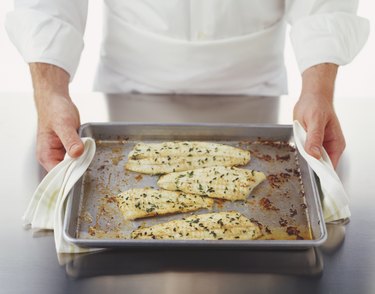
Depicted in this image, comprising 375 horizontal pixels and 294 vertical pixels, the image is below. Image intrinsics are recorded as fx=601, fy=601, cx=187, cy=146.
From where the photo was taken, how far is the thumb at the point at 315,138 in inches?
56.7

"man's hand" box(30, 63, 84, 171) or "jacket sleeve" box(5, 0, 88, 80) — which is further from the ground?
"jacket sleeve" box(5, 0, 88, 80)

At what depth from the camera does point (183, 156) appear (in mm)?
1546

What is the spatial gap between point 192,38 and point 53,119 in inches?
20.5

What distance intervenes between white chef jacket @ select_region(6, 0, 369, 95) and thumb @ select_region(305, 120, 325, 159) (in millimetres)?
253

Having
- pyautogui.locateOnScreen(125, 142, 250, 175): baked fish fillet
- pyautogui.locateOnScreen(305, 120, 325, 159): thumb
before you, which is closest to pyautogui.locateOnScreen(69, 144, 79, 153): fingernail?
pyautogui.locateOnScreen(125, 142, 250, 175): baked fish fillet

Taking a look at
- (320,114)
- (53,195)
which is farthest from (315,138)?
(53,195)

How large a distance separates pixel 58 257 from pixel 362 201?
2.41 feet

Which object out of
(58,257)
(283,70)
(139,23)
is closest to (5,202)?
(58,257)

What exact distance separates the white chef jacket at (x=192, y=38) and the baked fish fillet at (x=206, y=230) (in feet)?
1.98

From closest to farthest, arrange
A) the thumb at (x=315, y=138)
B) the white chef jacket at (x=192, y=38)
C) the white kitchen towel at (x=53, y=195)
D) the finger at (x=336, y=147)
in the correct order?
1. the white kitchen towel at (x=53, y=195)
2. the thumb at (x=315, y=138)
3. the finger at (x=336, y=147)
4. the white chef jacket at (x=192, y=38)

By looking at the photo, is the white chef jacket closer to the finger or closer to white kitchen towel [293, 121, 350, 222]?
the finger

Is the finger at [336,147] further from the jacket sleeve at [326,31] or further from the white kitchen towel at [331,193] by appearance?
the jacket sleeve at [326,31]

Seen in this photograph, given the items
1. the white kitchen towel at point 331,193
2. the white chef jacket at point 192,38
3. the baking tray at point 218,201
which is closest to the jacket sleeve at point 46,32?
the white chef jacket at point 192,38

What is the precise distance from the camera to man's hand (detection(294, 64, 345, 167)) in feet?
4.96
